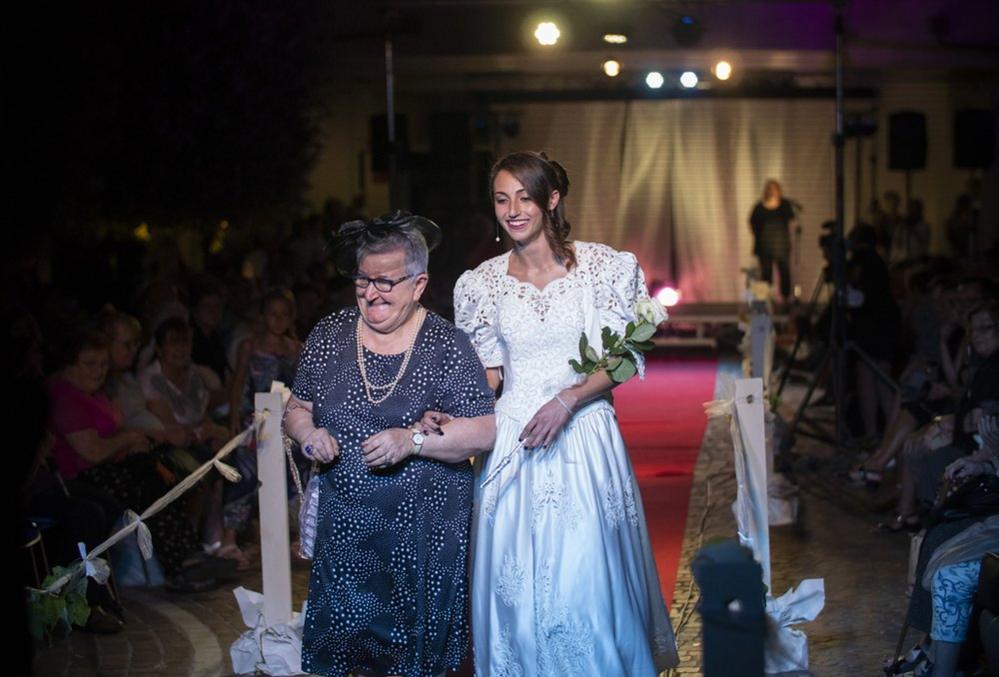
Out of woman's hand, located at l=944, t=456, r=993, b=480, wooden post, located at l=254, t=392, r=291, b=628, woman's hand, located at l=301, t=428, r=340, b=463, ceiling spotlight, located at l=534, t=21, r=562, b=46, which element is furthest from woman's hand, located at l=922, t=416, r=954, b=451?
ceiling spotlight, located at l=534, t=21, r=562, b=46

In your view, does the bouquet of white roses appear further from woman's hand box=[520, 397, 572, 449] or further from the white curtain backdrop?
the white curtain backdrop

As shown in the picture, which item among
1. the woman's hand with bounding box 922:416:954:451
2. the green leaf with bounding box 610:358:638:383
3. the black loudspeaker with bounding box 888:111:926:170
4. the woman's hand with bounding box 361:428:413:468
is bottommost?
the woman's hand with bounding box 922:416:954:451

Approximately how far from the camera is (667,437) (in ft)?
38.0

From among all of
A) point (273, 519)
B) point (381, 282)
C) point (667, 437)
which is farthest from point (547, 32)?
point (381, 282)

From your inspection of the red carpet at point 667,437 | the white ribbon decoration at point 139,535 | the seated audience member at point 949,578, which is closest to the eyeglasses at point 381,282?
the white ribbon decoration at point 139,535

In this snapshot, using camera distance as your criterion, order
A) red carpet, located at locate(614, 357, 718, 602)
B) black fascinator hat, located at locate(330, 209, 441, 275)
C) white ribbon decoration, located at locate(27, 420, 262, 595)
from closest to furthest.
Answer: black fascinator hat, located at locate(330, 209, 441, 275), white ribbon decoration, located at locate(27, 420, 262, 595), red carpet, located at locate(614, 357, 718, 602)

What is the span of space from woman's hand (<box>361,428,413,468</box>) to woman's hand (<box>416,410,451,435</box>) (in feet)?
0.26

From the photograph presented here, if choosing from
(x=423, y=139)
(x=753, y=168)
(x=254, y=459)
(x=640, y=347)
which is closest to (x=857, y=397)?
(x=254, y=459)

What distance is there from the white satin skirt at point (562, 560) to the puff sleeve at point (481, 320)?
0.23 m

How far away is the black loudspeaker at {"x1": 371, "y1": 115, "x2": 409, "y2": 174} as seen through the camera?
1404 centimetres

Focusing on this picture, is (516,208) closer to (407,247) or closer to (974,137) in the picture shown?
(407,247)

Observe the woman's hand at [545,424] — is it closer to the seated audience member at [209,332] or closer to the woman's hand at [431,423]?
the woman's hand at [431,423]

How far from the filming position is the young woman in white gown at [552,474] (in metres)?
5.02

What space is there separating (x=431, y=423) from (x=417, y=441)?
81 mm
